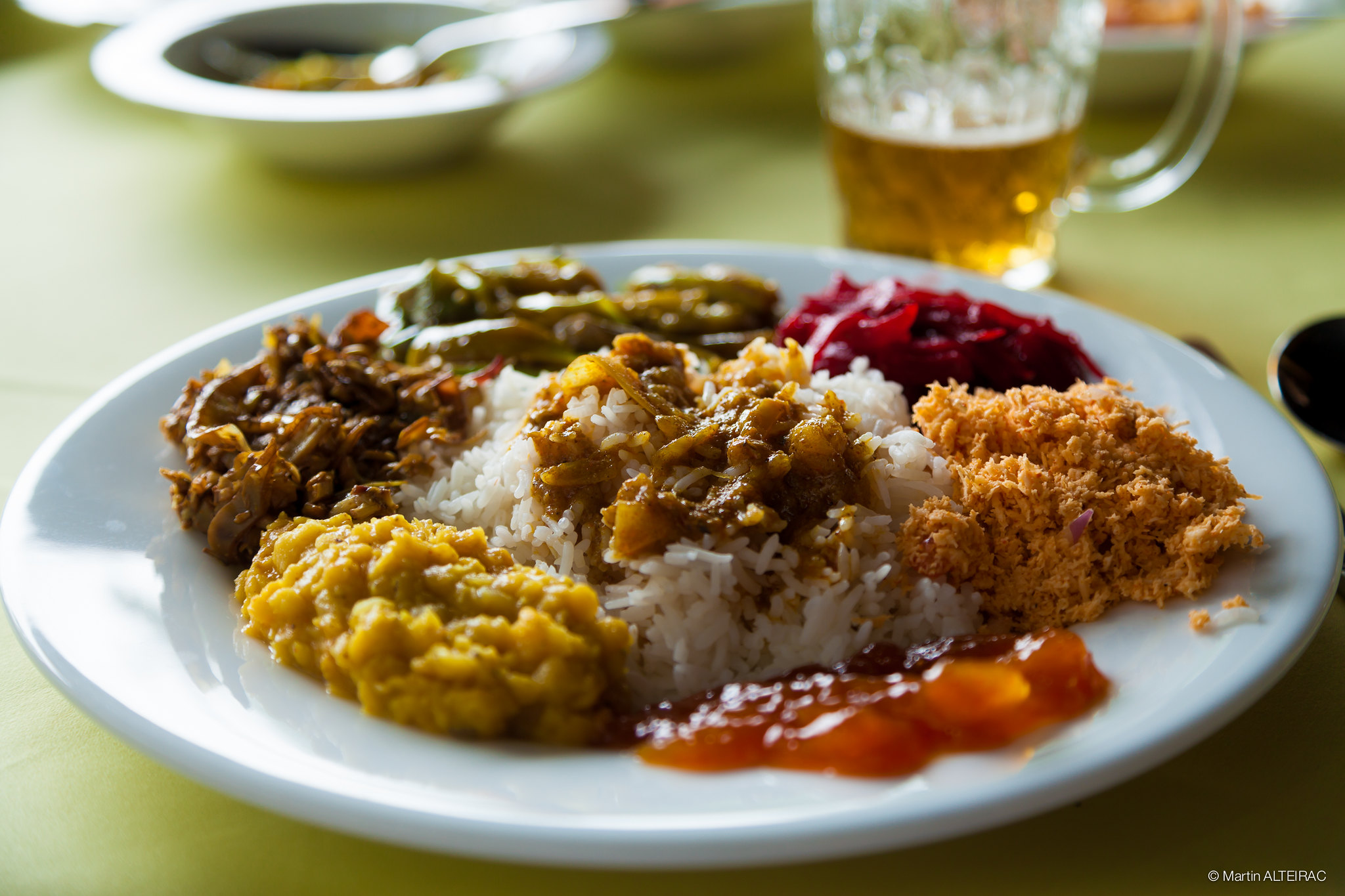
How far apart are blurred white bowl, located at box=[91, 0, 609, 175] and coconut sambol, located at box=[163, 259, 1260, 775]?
197 cm

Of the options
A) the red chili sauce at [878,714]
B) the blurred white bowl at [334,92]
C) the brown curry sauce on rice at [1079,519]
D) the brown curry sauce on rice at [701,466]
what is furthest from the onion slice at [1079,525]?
the blurred white bowl at [334,92]

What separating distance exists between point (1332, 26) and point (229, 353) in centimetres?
689

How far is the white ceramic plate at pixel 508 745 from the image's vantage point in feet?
5.36

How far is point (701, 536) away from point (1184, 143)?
2829 mm

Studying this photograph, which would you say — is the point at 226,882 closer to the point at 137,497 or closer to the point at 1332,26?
the point at 137,497

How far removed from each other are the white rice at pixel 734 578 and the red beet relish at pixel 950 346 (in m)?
0.57

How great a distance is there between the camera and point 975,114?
12.8 feet

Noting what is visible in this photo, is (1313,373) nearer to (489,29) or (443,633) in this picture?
(443,633)

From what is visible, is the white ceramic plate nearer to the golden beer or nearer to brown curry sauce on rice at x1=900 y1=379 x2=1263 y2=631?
brown curry sauce on rice at x1=900 y1=379 x2=1263 y2=631

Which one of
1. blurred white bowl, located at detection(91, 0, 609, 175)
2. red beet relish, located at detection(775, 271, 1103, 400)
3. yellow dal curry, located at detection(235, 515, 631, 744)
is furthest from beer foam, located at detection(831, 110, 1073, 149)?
yellow dal curry, located at detection(235, 515, 631, 744)

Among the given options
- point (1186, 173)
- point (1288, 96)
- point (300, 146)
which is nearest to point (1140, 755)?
point (1186, 173)

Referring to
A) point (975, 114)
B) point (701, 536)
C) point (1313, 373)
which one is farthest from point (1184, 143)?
point (701, 536)

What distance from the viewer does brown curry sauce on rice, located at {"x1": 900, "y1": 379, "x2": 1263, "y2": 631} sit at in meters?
2.28

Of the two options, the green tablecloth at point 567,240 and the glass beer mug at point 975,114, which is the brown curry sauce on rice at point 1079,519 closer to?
the green tablecloth at point 567,240
